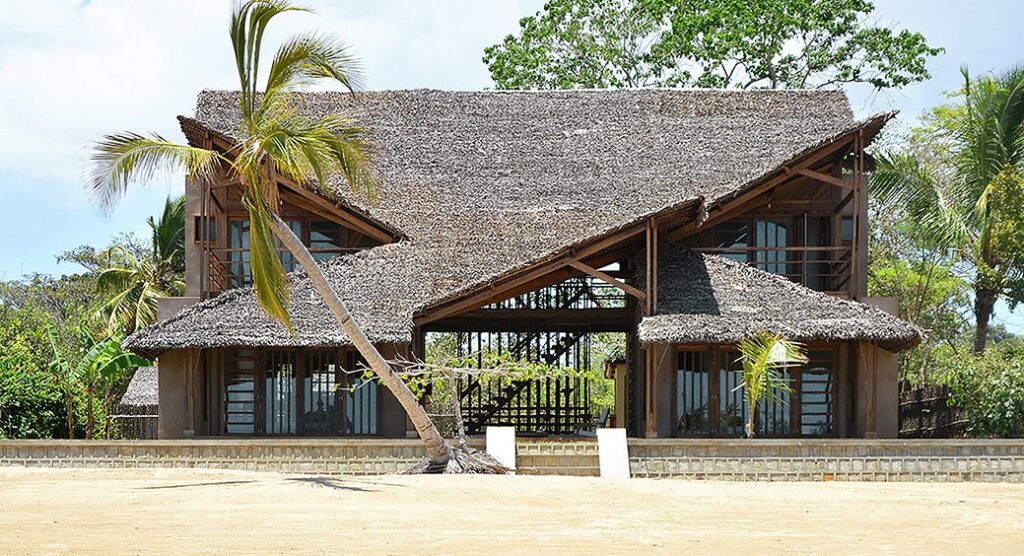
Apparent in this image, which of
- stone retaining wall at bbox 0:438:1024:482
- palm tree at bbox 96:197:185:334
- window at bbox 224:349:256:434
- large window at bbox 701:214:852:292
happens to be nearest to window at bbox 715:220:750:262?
large window at bbox 701:214:852:292

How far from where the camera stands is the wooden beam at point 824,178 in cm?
2088

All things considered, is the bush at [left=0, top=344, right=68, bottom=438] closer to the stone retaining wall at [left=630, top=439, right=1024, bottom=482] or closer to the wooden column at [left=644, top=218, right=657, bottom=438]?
the wooden column at [left=644, top=218, right=657, bottom=438]

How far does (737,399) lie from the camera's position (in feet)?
68.8

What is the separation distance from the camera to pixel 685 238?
22.0 meters

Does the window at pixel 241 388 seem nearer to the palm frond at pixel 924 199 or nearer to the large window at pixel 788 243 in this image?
the large window at pixel 788 243

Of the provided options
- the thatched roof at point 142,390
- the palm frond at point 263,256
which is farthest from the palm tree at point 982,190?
the thatched roof at point 142,390

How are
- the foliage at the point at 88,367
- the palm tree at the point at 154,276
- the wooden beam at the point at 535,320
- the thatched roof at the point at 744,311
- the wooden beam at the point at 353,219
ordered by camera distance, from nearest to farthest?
the thatched roof at the point at 744,311, the wooden beam at the point at 353,219, the wooden beam at the point at 535,320, the foliage at the point at 88,367, the palm tree at the point at 154,276

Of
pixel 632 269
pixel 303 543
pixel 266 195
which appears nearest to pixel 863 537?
pixel 303 543

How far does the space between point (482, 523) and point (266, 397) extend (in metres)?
10.7

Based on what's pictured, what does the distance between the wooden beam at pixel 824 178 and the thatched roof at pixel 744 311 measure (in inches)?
68.9

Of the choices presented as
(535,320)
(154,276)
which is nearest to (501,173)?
(535,320)

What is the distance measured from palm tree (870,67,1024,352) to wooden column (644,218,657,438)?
8.98 meters

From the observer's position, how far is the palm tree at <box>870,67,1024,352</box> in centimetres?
2534

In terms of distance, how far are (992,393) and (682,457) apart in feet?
25.6
